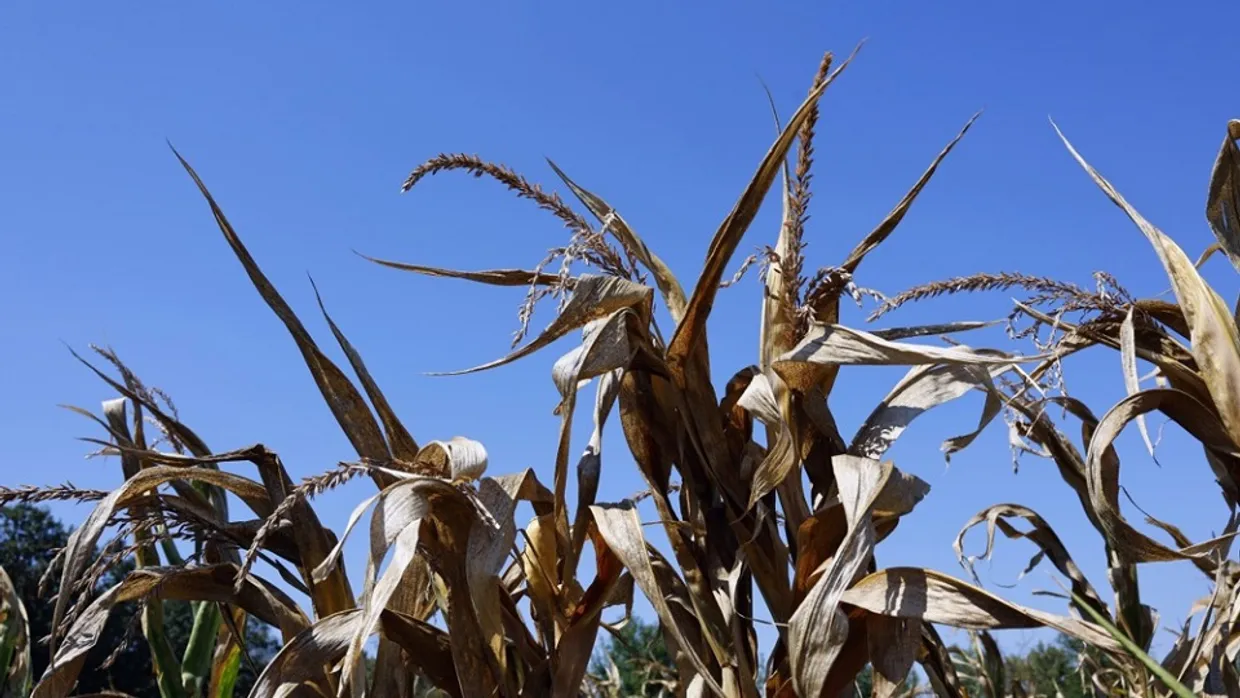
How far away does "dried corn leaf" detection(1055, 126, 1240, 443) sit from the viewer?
66.7 inches

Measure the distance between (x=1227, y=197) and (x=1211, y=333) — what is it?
1.14ft

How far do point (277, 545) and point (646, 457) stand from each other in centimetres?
60

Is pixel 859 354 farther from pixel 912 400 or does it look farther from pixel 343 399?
pixel 343 399

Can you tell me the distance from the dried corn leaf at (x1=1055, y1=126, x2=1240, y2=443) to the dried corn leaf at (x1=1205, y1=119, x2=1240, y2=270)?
0.12 m

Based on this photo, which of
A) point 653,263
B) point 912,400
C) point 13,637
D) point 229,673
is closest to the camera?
point 912,400

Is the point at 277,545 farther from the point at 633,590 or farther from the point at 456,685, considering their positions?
the point at 633,590

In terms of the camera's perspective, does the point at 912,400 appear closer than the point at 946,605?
No

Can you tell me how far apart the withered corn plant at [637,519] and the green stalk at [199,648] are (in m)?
0.39

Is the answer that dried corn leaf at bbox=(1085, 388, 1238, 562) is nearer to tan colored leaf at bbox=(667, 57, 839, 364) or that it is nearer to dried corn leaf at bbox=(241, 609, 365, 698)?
tan colored leaf at bbox=(667, 57, 839, 364)

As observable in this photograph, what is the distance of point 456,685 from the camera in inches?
64.0

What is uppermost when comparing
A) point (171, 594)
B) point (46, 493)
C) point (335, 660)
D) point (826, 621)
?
Answer: point (46, 493)

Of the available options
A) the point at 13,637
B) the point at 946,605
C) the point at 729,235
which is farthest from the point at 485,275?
the point at 13,637

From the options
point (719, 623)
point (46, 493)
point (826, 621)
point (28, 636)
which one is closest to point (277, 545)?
point (46, 493)

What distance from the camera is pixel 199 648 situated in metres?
2.21
